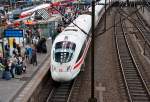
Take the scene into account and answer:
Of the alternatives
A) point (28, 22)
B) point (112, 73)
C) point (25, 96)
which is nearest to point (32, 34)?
point (28, 22)

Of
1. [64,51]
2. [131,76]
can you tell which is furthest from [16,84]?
[131,76]

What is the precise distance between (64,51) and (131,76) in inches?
260

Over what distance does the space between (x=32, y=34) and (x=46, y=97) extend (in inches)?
605

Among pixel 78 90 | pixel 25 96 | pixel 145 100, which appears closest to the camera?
pixel 25 96

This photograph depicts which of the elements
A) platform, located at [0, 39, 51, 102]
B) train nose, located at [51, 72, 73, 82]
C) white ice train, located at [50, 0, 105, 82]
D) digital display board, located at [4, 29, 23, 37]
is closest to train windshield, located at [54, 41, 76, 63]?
white ice train, located at [50, 0, 105, 82]

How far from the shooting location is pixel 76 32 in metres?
32.8

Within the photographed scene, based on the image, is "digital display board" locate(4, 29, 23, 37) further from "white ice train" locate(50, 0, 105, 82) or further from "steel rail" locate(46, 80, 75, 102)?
"steel rail" locate(46, 80, 75, 102)

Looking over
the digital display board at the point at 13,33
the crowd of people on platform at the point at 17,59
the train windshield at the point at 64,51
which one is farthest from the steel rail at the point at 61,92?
the digital display board at the point at 13,33

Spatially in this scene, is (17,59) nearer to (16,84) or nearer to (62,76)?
(16,84)

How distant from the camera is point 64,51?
27891 millimetres

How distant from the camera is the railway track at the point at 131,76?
26.0 metres

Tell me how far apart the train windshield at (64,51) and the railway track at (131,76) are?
15.0ft

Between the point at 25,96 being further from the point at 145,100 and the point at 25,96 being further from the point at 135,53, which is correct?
the point at 135,53

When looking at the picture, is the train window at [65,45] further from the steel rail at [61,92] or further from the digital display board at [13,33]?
the digital display board at [13,33]
